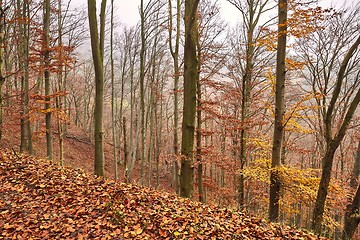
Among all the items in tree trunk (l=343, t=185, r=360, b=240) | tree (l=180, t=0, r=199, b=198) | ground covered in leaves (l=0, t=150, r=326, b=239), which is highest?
tree (l=180, t=0, r=199, b=198)

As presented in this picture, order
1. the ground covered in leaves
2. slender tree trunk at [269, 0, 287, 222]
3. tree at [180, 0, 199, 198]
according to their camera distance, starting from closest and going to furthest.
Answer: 1. the ground covered in leaves
2. tree at [180, 0, 199, 198]
3. slender tree trunk at [269, 0, 287, 222]

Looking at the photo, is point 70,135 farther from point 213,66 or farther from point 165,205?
point 165,205

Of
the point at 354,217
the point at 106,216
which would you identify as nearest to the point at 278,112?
the point at 354,217

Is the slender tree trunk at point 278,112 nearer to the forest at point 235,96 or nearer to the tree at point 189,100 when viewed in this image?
the forest at point 235,96

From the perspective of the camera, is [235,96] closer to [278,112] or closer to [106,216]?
[278,112]

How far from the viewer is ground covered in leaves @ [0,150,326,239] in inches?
162

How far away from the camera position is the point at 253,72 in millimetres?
11586

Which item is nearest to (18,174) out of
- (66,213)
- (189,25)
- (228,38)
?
(66,213)

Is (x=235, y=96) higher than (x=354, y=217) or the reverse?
higher

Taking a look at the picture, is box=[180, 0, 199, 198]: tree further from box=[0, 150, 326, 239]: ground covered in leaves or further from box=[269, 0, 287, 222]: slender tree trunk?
box=[269, 0, 287, 222]: slender tree trunk

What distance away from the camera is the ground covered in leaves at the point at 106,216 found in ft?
13.5

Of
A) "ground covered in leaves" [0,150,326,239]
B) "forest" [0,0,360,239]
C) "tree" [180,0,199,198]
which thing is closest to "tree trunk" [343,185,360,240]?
"forest" [0,0,360,239]

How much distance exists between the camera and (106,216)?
460 cm

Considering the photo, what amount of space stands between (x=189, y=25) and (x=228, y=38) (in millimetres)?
8324
